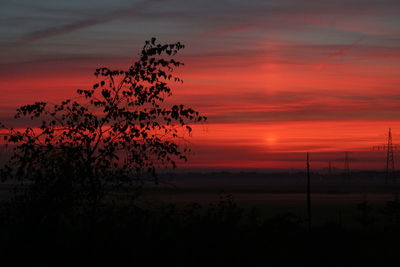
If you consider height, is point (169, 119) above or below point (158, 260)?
above

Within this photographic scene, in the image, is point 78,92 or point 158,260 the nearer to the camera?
point 78,92

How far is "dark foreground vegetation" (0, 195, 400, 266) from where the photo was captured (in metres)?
21.7

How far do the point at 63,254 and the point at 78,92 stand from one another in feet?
20.5

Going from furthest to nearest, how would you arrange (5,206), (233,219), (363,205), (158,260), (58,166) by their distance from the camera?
(363,205) < (233,219) < (158,260) < (5,206) < (58,166)

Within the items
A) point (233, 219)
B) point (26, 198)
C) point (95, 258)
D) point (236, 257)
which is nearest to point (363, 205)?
point (233, 219)

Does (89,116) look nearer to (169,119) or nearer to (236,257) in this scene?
(169,119)

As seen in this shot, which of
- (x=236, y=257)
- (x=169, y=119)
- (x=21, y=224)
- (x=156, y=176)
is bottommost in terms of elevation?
(x=236, y=257)

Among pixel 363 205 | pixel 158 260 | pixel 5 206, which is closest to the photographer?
pixel 5 206

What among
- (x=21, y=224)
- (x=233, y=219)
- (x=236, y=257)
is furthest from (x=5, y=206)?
(x=233, y=219)

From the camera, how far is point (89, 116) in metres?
21.1

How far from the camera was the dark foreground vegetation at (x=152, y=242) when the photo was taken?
Result: 21.7m

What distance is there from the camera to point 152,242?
2598cm

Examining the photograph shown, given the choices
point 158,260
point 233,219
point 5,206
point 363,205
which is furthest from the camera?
point 363,205

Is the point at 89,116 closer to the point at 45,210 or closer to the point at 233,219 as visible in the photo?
the point at 45,210
